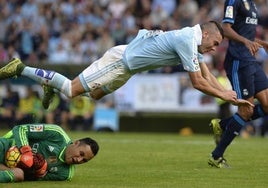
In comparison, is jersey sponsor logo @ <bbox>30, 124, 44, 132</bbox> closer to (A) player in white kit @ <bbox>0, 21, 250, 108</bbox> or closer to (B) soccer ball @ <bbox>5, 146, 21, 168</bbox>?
(B) soccer ball @ <bbox>5, 146, 21, 168</bbox>

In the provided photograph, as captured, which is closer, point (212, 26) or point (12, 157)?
point (12, 157)

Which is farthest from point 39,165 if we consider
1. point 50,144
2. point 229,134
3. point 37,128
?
point 229,134

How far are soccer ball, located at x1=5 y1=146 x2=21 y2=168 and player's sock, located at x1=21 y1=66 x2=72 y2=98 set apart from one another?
196 cm

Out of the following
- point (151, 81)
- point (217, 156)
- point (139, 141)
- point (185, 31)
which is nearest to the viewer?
point (185, 31)

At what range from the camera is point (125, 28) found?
2730cm

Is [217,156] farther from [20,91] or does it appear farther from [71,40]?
[71,40]

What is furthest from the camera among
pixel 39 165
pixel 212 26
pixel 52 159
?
pixel 212 26

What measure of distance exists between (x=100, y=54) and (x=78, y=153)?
1619 cm

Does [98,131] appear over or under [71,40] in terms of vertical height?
under

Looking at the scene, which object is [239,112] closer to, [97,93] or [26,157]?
[97,93]

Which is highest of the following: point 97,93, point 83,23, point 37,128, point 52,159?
point 37,128

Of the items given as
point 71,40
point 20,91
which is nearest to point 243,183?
point 20,91

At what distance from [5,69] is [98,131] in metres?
12.6

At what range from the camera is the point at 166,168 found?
41.3 feet
